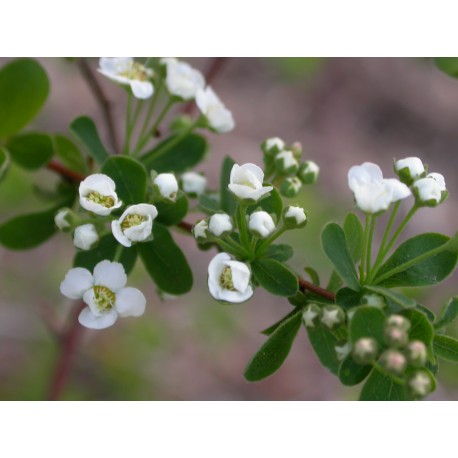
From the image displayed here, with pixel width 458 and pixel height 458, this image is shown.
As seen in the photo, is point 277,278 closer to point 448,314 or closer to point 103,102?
point 448,314

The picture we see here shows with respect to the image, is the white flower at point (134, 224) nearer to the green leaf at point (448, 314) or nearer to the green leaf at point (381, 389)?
the green leaf at point (381, 389)

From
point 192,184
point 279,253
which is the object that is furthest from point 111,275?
point 192,184

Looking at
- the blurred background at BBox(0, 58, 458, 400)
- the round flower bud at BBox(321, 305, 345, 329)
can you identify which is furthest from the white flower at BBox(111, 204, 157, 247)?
the blurred background at BBox(0, 58, 458, 400)

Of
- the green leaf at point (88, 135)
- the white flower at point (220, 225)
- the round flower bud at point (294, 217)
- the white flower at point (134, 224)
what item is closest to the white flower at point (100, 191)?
the white flower at point (134, 224)

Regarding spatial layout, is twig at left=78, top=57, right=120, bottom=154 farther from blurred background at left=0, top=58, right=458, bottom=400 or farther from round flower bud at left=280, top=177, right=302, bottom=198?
blurred background at left=0, top=58, right=458, bottom=400

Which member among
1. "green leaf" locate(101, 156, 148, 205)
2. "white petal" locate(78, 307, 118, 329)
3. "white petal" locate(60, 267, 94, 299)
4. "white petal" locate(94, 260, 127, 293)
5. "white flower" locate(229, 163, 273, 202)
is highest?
"white flower" locate(229, 163, 273, 202)

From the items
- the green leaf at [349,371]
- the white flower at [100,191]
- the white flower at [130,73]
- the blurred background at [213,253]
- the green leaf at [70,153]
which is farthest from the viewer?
the blurred background at [213,253]
